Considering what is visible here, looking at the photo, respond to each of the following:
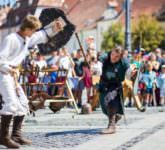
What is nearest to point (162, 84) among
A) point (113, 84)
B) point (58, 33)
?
point (58, 33)

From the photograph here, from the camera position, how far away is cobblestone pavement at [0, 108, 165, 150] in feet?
27.4

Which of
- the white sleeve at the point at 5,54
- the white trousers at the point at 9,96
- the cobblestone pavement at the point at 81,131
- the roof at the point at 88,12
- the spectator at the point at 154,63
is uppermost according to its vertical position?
the roof at the point at 88,12

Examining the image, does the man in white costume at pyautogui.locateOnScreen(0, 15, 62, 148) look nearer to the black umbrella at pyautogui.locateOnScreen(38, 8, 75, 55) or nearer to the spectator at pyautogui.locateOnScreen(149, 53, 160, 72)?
the black umbrella at pyautogui.locateOnScreen(38, 8, 75, 55)

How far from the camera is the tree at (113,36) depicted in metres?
86.8

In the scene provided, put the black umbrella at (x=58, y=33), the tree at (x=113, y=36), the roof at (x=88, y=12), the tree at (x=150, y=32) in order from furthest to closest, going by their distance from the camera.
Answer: the roof at (x=88, y=12) < the tree at (x=113, y=36) < the tree at (x=150, y=32) < the black umbrella at (x=58, y=33)

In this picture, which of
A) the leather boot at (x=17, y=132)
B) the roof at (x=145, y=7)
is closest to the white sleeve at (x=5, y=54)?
the leather boot at (x=17, y=132)

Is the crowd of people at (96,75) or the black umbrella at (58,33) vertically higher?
the black umbrella at (58,33)

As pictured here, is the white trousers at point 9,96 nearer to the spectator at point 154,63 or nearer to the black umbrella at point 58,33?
the black umbrella at point 58,33

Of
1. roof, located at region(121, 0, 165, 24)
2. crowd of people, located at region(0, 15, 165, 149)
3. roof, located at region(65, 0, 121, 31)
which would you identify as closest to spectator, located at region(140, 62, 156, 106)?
crowd of people, located at region(0, 15, 165, 149)

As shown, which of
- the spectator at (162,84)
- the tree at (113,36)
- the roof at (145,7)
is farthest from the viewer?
the roof at (145,7)

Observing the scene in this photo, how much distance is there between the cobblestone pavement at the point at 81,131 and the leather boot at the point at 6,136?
188 millimetres

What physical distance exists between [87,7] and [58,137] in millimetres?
86341

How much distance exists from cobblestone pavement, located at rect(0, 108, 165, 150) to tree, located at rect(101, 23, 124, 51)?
243 feet

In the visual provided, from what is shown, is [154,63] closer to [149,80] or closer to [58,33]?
[149,80]
